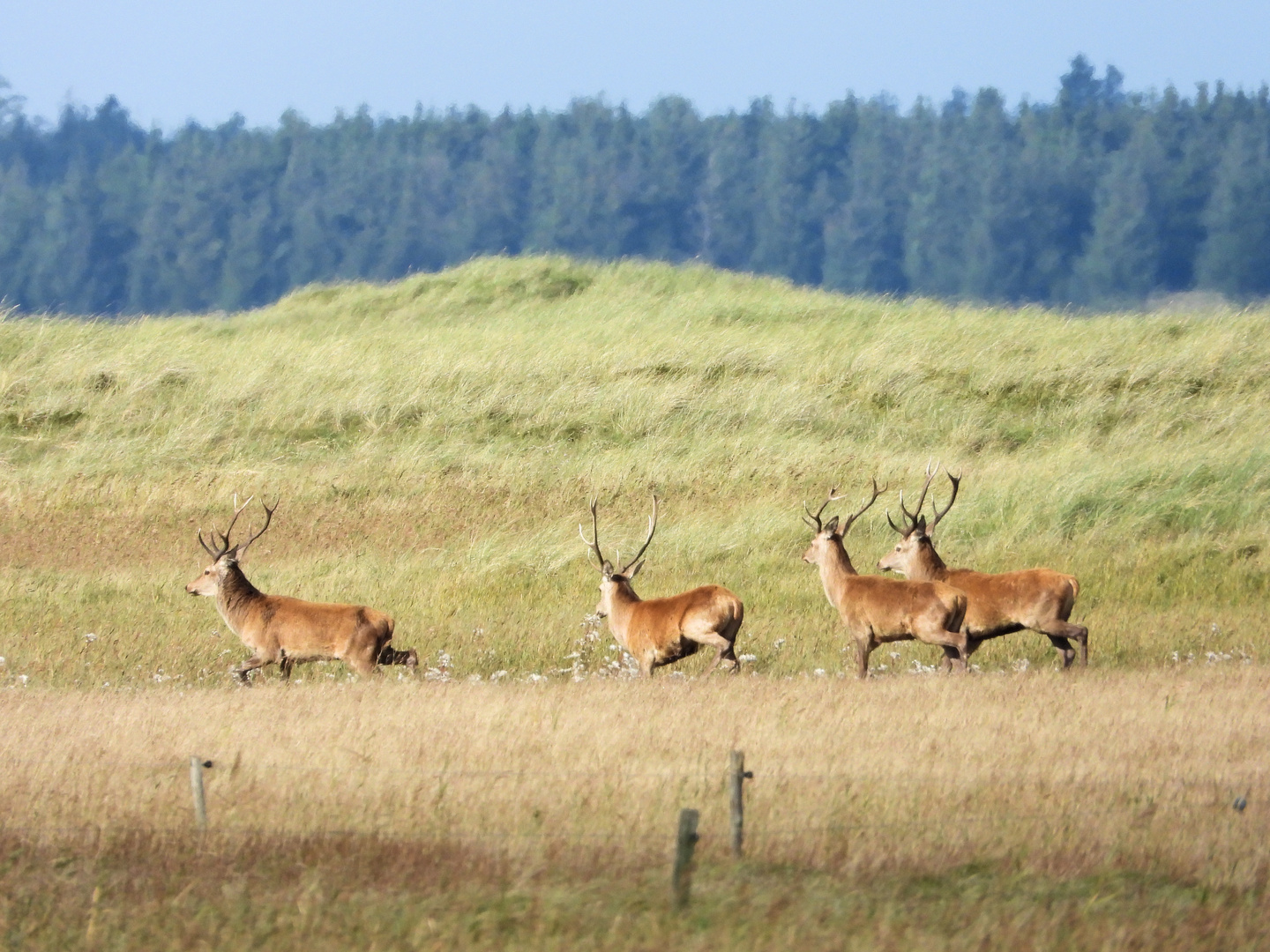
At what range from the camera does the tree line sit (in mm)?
74000

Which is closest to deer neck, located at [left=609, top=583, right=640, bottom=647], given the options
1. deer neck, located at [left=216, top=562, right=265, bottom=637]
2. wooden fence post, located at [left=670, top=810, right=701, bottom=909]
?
deer neck, located at [left=216, top=562, right=265, bottom=637]

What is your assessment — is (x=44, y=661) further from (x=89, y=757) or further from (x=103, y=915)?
(x=103, y=915)

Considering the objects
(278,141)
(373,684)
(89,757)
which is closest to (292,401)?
(373,684)

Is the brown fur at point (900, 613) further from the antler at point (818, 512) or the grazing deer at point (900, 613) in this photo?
the antler at point (818, 512)

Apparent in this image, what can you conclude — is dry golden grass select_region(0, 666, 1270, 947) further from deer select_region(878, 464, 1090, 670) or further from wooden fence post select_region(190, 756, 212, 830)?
deer select_region(878, 464, 1090, 670)

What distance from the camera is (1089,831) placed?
7984mm

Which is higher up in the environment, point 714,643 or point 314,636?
point 714,643

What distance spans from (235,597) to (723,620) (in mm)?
4437

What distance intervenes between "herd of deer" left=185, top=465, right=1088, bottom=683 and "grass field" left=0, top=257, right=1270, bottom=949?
481mm

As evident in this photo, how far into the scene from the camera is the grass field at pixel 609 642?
7.11 metres

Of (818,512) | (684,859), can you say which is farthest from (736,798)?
(818,512)

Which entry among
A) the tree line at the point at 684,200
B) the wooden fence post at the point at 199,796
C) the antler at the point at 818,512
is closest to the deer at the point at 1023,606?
the antler at the point at 818,512

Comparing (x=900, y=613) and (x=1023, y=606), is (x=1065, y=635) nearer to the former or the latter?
(x=1023, y=606)

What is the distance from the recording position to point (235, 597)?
14.8m
